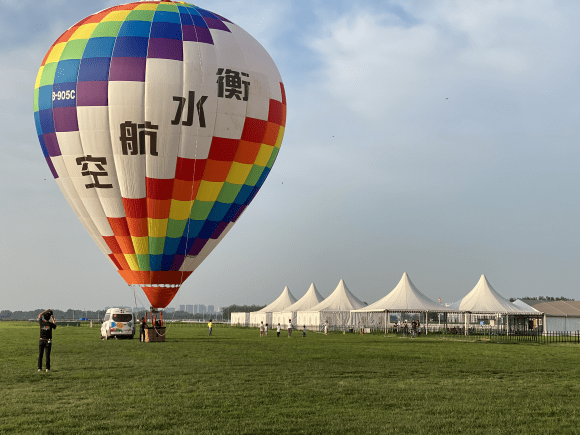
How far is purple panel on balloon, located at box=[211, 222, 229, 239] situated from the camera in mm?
21916

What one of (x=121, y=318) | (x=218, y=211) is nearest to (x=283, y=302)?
(x=121, y=318)

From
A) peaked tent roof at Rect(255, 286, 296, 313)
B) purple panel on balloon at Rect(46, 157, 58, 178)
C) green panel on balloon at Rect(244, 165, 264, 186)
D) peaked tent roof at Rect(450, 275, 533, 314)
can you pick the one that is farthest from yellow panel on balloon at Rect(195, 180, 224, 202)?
peaked tent roof at Rect(255, 286, 296, 313)

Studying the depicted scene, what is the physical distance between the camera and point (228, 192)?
70.6ft

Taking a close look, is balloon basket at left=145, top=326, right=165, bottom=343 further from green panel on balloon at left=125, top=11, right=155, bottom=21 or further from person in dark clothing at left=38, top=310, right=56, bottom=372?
green panel on balloon at left=125, top=11, right=155, bottom=21

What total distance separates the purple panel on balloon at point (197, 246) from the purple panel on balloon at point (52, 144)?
5.42 meters

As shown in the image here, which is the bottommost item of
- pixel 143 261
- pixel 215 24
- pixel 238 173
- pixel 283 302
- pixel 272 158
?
pixel 283 302

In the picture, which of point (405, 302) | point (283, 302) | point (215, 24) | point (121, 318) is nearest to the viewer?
point (215, 24)

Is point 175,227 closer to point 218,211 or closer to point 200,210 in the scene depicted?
point 200,210

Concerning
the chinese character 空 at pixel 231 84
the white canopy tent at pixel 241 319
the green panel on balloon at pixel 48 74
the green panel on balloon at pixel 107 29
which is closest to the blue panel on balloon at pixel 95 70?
the green panel on balloon at pixel 107 29

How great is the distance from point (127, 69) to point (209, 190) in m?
4.70

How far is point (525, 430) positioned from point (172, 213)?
47.7 ft

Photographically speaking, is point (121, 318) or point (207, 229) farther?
point (121, 318)

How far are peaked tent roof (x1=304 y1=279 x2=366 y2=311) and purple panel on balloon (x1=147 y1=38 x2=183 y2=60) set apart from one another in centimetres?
3607

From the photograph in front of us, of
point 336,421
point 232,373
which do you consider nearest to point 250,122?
point 232,373
